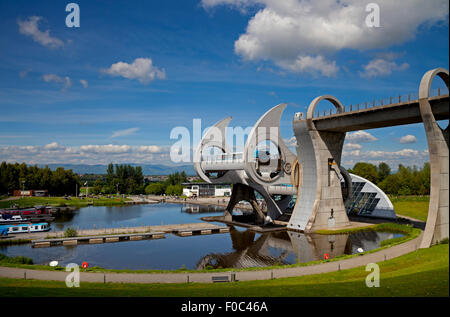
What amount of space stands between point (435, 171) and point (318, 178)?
1436 centimetres

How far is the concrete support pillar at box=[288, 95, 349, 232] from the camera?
40.6 meters

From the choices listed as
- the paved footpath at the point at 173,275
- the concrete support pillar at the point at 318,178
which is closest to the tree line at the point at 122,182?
the concrete support pillar at the point at 318,178

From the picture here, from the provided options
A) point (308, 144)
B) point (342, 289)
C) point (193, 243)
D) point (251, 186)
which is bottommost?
point (193, 243)

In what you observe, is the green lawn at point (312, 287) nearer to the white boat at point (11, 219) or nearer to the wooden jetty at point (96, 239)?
the wooden jetty at point (96, 239)

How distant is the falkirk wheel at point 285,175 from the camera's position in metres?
40.6

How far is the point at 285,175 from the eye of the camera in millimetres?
44125

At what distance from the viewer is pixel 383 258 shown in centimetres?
2414

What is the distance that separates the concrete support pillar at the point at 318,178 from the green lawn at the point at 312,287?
65.2ft

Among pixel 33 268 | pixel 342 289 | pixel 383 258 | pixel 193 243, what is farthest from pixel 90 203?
pixel 342 289

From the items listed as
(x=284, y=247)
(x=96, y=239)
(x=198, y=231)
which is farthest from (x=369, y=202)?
(x=96, y=239)

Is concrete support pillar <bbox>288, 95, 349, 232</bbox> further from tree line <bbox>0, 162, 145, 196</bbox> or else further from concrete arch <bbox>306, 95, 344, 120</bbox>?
tree line <bbox>0, 162, 145, 196</bbox>
